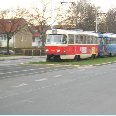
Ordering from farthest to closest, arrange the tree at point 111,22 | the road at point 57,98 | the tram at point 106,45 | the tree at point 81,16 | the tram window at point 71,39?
the tree at point 111,22
the tree at point 81,16
the tram at point 106,45
the tram window at point 71,39
the road at point 57,98

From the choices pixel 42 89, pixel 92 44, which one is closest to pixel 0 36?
pixel 92 44

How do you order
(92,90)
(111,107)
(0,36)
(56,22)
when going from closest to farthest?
(111,107) < (92,90) < (56,22) < (0,36)

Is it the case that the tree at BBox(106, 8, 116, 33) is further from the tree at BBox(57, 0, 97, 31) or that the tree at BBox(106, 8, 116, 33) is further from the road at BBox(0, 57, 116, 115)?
the road at BBox(0, 57, 116, 115)

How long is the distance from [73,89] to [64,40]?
23.9 metres

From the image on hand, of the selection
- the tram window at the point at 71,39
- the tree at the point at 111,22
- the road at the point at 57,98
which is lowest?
the road at the point at 57,98

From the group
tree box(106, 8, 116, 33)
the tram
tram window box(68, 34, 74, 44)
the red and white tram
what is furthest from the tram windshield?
tree box(106, 8, 116, 33)

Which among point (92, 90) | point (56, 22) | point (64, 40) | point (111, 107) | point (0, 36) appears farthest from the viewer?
point (0, 36)

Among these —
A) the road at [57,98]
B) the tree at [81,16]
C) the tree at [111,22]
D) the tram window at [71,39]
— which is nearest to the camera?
the road at [57,98]

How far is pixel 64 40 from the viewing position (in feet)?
134

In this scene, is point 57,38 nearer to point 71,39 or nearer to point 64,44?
point 64,44

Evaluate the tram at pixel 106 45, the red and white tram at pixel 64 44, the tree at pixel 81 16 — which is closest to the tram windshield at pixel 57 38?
the red and white tram at pixel 64 44

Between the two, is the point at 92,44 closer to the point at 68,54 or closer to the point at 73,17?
the point at 68,54

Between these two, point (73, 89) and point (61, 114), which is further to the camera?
point (73, 89)

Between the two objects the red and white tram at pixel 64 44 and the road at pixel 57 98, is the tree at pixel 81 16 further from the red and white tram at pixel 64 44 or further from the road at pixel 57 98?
the road at pixel 57 98
